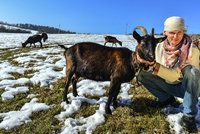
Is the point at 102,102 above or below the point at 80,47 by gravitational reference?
below

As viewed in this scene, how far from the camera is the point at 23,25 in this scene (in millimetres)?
171375

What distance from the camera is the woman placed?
22.4ft

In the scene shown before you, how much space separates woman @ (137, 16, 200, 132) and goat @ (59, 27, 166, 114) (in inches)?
18.6

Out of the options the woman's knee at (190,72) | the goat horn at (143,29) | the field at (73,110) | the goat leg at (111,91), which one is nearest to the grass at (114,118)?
the field at (73,110)

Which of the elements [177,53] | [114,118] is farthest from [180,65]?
[114,118]

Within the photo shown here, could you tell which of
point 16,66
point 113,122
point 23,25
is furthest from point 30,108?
point 23,25

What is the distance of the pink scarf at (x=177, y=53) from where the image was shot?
6992mm

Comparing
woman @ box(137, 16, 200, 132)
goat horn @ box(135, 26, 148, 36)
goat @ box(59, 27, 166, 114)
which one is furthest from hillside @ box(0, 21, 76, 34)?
woman @ box(137, 16, 200, 132)

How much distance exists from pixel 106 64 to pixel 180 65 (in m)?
2.40

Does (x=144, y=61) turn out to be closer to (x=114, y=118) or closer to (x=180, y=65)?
(x=180, y=65)

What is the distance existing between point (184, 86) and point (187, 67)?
17.6 inches

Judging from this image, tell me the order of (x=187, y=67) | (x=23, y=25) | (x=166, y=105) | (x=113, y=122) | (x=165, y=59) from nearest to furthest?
(x=187, y=67) → (x=165, y=59) → (x=113, y=122) → (x=166, y=105) → (x=23, y=25)

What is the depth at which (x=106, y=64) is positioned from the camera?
893cm

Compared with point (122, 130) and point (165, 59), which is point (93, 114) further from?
point (165, 59)
